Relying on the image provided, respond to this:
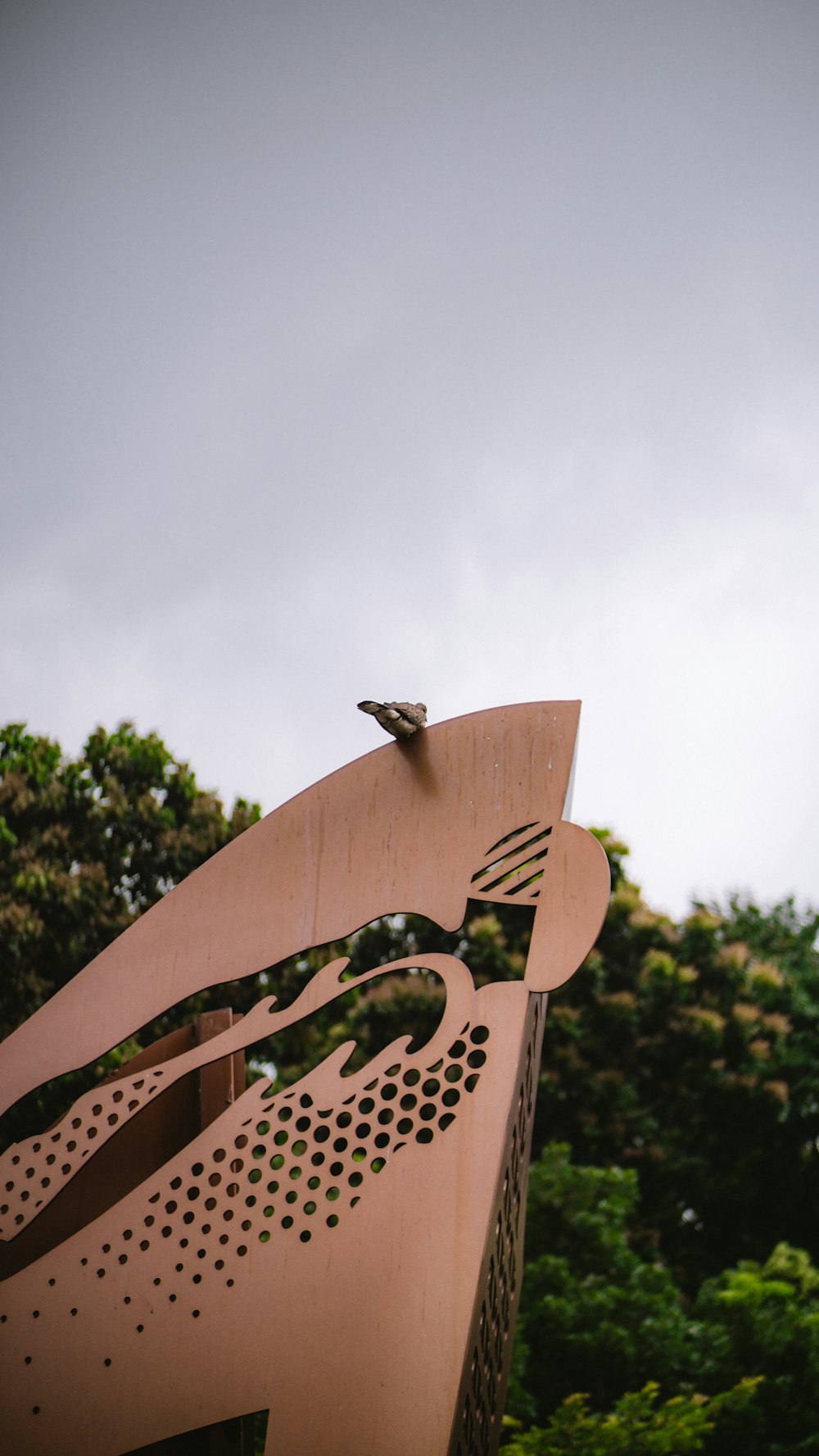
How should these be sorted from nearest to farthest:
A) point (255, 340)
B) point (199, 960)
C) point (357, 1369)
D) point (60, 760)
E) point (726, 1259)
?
point (357, 1369) < point (199, 960) < point (60, 760) < point (255, 340) < point (726, 1259)

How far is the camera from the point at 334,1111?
245 centimetres

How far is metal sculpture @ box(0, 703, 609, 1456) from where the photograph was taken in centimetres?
219

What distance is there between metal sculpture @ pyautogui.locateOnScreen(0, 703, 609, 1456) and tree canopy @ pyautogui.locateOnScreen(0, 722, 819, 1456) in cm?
292

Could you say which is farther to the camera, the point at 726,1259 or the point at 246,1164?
the point at 726,1259

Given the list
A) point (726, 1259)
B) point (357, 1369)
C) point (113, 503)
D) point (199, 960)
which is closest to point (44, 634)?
point (113, 503)

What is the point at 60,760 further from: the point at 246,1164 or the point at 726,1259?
the point at 726,1259

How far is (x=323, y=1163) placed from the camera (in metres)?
2.42

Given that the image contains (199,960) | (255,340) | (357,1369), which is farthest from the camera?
(255,340)

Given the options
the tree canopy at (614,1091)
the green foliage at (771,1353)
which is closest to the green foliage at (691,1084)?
the tree canopy at (614,1091)

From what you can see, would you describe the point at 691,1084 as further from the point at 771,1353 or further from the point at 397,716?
the point at 397,716

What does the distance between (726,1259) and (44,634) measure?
764 centimetres

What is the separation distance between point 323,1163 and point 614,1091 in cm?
559

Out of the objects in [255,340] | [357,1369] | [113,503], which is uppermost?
[255,340]

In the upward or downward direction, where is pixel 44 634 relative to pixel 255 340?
downward
